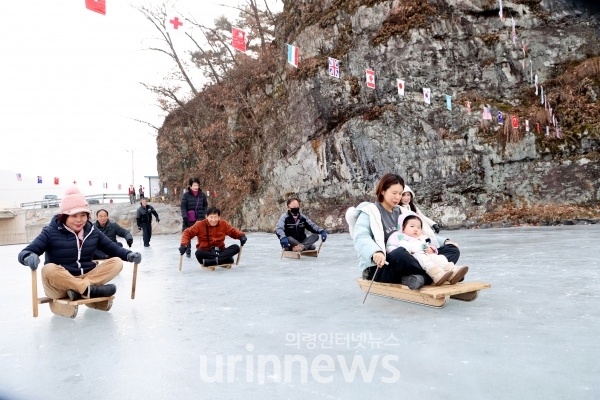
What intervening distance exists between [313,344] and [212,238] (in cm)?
524

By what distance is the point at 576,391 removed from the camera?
2387mm

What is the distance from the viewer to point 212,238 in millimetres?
8297

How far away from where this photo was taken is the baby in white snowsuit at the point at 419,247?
4422 mm

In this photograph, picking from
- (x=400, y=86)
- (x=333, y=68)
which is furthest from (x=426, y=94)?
(x=333, y=68)

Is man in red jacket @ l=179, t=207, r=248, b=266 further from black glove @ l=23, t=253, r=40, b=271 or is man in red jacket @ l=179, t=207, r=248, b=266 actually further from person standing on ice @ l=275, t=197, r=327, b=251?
black glove @ l=23, t=253, r=40, b=271

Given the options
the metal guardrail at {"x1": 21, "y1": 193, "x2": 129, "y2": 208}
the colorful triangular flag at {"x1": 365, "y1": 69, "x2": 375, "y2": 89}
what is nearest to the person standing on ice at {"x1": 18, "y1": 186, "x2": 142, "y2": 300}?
the colorful triangular flag at {"x1": 365, "y1": 69, "x2": 375, "y2": 89}

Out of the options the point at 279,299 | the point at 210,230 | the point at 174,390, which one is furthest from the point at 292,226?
the point at 174,390

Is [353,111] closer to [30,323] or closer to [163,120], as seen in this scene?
[30,323]

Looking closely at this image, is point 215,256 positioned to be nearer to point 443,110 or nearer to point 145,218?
point 145,218

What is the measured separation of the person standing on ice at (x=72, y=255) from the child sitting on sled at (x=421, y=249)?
2871 millimetres

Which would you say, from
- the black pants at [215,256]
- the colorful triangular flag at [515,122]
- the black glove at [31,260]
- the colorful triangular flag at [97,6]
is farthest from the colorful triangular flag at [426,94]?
the black glove at [31,260]

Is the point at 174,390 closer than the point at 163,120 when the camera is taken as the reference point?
Yes

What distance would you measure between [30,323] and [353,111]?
14.7 m

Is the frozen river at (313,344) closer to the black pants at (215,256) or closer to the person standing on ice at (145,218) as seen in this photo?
the black pants at (215,256)
